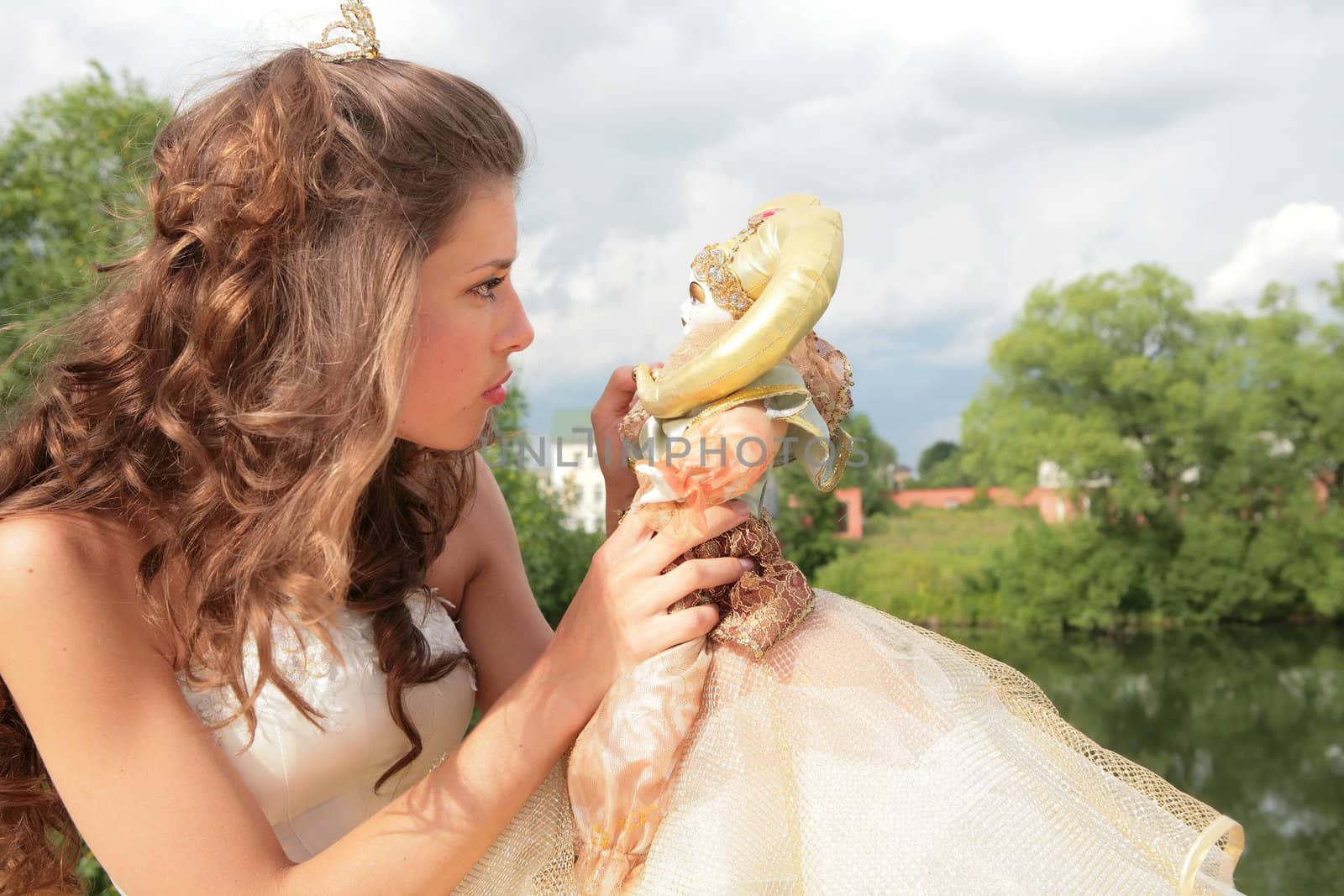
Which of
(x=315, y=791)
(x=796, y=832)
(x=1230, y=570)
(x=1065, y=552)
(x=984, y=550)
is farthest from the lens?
(x=984, y=550)

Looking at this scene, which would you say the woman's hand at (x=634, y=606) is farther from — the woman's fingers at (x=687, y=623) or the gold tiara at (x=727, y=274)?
the gold tiara at (x=727, y=274)

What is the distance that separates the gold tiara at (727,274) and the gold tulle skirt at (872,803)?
0.45 meters

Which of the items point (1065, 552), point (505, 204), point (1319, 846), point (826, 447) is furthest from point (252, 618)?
point (1065, 552)

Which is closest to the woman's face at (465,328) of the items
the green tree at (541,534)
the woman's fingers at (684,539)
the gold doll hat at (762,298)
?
the gold doll hat at (762,298)

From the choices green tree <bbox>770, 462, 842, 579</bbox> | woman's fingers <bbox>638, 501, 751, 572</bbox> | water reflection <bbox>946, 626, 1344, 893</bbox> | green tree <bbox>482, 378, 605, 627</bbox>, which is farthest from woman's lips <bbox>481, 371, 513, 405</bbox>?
green tree <bbox>770, 462, 842, 579</bbox>

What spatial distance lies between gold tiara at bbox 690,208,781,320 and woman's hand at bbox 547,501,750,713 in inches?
11.4

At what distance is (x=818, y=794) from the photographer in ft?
4.07

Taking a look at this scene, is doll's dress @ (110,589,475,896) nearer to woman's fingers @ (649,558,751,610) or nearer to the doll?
the doll

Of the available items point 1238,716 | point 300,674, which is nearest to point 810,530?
point 1238,716

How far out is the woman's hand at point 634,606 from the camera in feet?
4.23

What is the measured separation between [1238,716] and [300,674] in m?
15.6

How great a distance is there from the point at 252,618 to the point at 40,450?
415 mm

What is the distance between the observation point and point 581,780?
1.29 m

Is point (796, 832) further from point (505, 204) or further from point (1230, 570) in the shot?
point (1230, 570)
